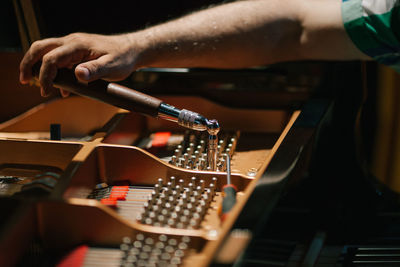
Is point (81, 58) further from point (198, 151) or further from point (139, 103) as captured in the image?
point (198, 151)

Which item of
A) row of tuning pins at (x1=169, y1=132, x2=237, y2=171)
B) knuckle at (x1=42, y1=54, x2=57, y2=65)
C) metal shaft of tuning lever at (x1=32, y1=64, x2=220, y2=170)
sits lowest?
row of tuning pins at (x1=169, y1=132, x2=237, y2=171)

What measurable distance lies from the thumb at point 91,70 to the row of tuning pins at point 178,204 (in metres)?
0.35

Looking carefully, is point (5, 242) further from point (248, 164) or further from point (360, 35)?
point (360, 35)

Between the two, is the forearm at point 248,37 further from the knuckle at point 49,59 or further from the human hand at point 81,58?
the knuckle at point 49,59

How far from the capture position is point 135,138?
1462mm

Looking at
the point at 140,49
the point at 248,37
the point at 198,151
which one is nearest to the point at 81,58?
the point at 140,49

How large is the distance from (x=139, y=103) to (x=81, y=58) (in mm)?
251

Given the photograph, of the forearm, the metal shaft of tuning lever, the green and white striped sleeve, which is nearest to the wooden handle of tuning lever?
the metal shaft of tuning lever

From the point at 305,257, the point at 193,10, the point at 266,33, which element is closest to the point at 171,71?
the point at 193,10

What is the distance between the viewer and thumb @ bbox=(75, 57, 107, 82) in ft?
3.81

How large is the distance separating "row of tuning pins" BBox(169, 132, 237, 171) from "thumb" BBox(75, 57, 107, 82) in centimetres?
30

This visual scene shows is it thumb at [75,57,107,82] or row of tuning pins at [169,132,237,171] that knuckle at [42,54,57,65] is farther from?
row of tuning pins at [169,132,237,171]

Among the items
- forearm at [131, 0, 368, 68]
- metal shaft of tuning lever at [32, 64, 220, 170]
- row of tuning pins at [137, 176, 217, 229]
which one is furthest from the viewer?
forearm at [131, 0, 368, 68]

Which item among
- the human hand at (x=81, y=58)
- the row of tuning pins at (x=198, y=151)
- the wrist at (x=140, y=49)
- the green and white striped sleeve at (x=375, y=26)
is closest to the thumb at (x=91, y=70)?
the human hand at (x=81, y=58)
